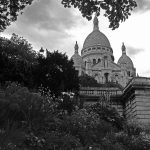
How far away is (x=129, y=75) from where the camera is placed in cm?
11356

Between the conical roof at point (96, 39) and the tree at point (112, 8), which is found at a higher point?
the conical roof at point (96, 39)

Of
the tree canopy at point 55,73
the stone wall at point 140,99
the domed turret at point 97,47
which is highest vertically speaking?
the domed turret at point 97,47

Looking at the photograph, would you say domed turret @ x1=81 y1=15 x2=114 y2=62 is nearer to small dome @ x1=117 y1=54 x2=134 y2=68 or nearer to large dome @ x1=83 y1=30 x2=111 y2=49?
large dome @ x1=83 y1=30 x2=111 y2=49

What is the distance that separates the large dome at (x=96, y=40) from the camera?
12219 centimetres

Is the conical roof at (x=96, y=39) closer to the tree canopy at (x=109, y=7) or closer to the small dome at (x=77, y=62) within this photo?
the small dome at (x=77, y=62)

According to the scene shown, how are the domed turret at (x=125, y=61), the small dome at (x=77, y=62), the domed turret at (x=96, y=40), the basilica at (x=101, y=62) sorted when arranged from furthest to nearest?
the domed turret at (x=96, y=40)
the domed turret at (x=125, y=61)
the small dome at (x=77, y=62)
the basilica at (x=101, y=62)

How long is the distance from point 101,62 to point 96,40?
53.3ft

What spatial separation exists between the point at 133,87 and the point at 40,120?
1437 cm

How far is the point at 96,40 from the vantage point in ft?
403

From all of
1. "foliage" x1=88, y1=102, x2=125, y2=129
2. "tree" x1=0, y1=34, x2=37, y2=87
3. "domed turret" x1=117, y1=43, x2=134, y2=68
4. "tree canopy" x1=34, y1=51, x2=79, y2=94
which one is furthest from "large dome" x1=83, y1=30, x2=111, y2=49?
"foliage" x1=88, y1=102, x2=125, y2=129

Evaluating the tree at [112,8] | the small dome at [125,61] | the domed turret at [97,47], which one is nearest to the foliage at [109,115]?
the tree at [112,8]

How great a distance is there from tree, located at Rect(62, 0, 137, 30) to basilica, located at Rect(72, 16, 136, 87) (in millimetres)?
92793

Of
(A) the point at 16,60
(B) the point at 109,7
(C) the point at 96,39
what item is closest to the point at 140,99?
(A) the point at 16,60

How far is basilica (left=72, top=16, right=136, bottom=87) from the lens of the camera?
106 metres
